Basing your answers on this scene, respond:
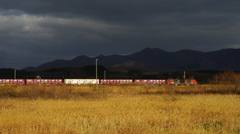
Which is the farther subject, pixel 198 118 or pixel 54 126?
pixel 198 118

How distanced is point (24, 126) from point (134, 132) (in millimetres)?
6268

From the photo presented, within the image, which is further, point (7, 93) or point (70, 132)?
point (7, 93)

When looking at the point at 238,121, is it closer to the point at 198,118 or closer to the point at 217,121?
the point at 217,121

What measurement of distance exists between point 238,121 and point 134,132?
7.26m

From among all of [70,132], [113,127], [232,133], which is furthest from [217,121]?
[70,132]

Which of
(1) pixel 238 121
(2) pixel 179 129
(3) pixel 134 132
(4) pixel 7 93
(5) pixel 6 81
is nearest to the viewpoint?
(3) pixel 134 132

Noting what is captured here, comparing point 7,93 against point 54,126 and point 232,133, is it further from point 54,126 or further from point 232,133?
point 232,133

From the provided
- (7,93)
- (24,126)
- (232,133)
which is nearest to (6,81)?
(7,93)

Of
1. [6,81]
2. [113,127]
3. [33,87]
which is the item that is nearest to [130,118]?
[113,127]

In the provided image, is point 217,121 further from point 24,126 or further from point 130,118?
point 24,126

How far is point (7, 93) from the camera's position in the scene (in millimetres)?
37625

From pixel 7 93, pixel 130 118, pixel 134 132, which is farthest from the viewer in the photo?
pixel 7 93

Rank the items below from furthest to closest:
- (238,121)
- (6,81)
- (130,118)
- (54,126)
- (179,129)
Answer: (6,81)
(130,118)
(238,121)
(54,126)
(179,129)

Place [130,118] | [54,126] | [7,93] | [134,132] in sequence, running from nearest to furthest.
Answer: [134,132] → [54,126] → [130,118] → [7,93]
